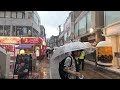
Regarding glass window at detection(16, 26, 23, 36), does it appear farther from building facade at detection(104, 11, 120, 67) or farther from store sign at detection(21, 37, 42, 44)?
building facade at detection(104, 11, 120, 67)

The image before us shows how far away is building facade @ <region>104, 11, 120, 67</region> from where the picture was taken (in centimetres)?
1600

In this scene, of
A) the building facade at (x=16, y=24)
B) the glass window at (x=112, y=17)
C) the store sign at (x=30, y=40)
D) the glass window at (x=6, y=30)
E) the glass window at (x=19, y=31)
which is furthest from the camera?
the glass window at (x=19, y=31)

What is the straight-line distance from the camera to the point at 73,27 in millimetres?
35062

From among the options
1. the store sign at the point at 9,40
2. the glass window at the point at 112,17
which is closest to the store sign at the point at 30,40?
the store sign at the point at 9,40

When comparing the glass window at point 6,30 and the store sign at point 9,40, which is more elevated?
the glass window at point 6,30

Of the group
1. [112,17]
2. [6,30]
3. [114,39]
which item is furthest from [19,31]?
[112,17]

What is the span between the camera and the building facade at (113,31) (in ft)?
52.5

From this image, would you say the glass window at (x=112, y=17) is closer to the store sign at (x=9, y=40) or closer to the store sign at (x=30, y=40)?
the store sign at (x=30, y=40)

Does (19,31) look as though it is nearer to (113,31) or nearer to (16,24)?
(16,24)

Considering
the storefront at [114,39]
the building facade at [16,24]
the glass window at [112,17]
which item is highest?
the building facade at [16,24]

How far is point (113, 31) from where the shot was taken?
16.8 metres

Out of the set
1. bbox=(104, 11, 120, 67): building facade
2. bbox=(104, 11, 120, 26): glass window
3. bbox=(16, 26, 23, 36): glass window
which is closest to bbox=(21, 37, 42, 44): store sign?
bbox=(16, 26, 23, 36): glass window
